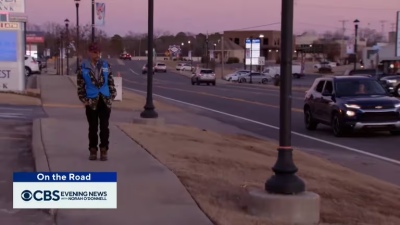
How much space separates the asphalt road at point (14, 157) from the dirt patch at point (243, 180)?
1.87 metres

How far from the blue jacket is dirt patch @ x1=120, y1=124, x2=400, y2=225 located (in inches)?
57.2

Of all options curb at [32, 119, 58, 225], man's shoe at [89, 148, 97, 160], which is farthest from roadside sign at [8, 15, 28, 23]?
man's shoe at [89, 148, 97, 160]

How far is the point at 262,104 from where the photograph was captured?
1304 inches

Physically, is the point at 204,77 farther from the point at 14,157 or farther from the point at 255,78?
the point at 14,157

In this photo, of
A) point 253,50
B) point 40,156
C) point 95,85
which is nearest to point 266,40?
point 253,50

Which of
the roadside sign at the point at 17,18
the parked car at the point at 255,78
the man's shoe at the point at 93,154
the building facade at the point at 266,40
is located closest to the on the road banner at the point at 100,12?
the roadside sign at the point at 17,18

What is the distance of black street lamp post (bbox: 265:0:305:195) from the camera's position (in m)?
7.53

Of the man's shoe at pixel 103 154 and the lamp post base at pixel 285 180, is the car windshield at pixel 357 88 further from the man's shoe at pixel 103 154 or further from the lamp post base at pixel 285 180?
the lamp post base at pixel 285 180

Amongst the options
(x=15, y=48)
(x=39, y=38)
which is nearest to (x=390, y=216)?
(x=15, y=48)

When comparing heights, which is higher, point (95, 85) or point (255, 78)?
point (95, 85)

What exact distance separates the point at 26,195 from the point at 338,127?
13.8 m

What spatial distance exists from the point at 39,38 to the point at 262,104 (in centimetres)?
6727

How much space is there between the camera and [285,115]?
25.0 feet

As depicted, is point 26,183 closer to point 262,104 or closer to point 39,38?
point 262,104
